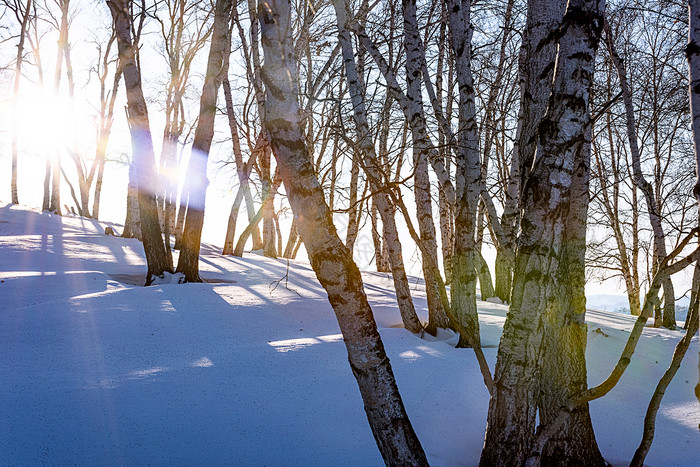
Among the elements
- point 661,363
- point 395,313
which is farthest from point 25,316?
point 661,363

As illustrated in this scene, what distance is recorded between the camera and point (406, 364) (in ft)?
13.2

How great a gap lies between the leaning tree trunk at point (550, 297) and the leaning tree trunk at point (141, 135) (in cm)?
613

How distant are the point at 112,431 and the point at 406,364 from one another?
2297 mm

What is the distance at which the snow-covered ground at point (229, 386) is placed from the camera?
8.97ft

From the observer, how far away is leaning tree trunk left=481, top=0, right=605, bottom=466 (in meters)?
2.35

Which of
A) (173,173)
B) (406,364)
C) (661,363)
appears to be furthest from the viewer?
(173,173)

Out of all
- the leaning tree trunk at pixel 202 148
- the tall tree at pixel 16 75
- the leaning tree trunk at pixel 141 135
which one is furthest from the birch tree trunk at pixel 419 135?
the tall tree at pixel 16 75

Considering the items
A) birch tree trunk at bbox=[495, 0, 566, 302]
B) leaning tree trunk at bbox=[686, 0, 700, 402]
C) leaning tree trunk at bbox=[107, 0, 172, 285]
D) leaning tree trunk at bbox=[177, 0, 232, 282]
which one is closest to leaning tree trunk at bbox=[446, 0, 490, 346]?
birch tree trunk at bbox=[495, 0, 566, 302]

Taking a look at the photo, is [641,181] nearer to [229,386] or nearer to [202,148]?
[202,148]

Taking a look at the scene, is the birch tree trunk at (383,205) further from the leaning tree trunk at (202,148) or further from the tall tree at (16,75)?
the tall tree at (16,75)

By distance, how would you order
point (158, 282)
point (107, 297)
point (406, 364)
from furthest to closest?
1. point (158, 282)
2. point (107, 297)
3. point (406, 364)

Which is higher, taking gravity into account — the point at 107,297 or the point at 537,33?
the point at 537,33

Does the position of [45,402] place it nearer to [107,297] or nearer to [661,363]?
[107,297]

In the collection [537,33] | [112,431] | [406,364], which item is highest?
[537,33]
